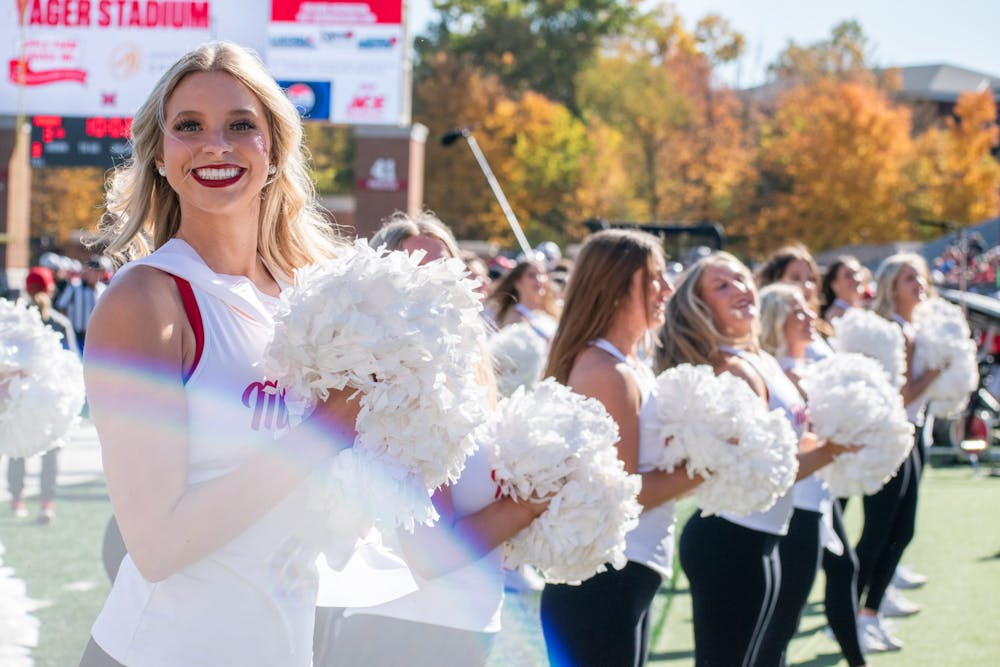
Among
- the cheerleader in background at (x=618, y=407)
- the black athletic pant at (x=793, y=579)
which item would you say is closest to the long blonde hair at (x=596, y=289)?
the cheerleader in background at (x=618, y=407)

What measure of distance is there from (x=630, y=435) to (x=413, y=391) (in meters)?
1.54

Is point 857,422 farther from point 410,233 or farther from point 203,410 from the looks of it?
point 203,410

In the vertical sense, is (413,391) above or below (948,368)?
above

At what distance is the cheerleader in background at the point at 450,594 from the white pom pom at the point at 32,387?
1029mm

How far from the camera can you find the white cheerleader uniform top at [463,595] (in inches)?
96.7

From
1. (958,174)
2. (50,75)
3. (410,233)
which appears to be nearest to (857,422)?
(410,233)

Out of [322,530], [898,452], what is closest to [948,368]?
[898,452]

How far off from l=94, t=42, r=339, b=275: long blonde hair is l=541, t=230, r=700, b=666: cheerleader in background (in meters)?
1.18

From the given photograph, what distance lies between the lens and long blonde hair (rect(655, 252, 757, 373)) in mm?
4023

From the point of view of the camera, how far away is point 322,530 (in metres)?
1.78

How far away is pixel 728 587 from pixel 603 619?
735mm

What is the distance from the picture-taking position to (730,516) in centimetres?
377

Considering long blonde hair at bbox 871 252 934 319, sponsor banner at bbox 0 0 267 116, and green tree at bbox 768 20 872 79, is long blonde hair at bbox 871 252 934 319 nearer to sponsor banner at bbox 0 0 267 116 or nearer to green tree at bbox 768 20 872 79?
sponsor banner at bbox 0 0 267 116

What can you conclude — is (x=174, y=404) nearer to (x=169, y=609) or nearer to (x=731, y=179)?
(x=169, y=609)
